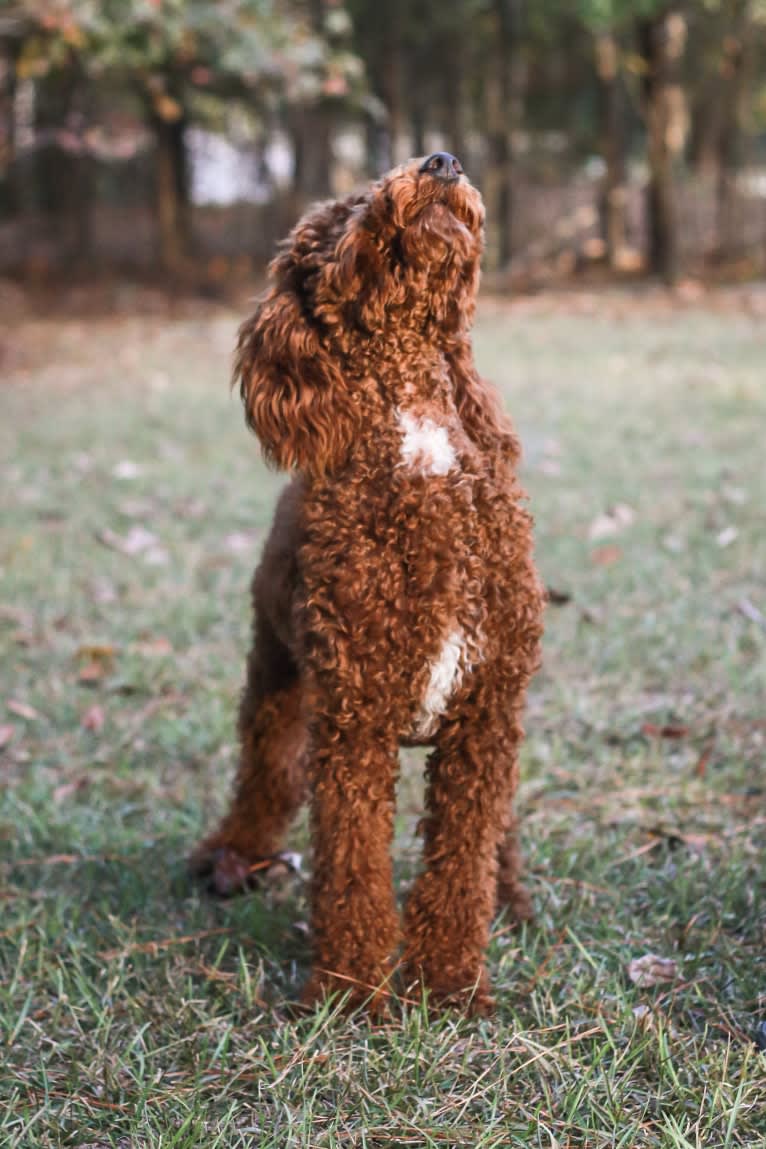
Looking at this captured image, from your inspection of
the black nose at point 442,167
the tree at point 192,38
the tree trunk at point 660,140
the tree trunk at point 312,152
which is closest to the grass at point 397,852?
the black nose at point 442,167

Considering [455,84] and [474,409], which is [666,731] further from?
[455,84]

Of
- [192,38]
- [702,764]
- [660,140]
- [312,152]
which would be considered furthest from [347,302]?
[312,152]

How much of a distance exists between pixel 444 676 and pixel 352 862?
0.39m

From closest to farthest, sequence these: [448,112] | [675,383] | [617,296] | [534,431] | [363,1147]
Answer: [363,1147] → [534,431] → [675,383] → [617,296] → [448,112]

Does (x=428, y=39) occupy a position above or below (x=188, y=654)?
above

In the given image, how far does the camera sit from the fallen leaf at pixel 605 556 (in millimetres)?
5184

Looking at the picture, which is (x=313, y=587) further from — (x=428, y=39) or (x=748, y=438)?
(x=428, y=39)

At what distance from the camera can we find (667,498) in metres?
6.12

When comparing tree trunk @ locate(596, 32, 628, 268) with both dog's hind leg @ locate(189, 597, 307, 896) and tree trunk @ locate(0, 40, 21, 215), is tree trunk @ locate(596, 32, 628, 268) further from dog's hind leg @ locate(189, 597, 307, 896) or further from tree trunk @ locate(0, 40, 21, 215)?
dog's hind leg @ locate(189, 597, 307, 896)

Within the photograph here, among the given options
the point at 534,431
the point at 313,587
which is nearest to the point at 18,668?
the point at 313,587

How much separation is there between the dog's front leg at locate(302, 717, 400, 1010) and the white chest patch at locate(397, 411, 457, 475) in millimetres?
490

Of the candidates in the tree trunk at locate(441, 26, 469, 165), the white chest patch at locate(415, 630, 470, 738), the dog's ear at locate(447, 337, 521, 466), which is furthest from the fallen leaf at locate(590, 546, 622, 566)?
the tree trunk at locate(441, 26, 469, 165)

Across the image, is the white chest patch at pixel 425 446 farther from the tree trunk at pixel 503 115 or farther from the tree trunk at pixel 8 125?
the tree trunk at pixel 503 115

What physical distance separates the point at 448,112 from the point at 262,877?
19308mm
